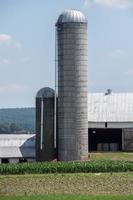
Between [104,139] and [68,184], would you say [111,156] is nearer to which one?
[104,139]

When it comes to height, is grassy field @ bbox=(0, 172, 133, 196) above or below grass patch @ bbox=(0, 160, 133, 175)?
below

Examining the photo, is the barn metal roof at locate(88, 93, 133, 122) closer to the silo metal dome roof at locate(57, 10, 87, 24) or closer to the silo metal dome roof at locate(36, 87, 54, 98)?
the silo metal dome roof at locate(36, 87, 54, 98)

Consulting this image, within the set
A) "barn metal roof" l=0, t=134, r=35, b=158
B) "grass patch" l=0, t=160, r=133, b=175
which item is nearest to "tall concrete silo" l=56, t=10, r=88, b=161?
"barn metal roof" l=0, t=134, r=35, b=158

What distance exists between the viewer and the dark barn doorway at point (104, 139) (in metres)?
55.1

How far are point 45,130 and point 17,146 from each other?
4750 millimetres

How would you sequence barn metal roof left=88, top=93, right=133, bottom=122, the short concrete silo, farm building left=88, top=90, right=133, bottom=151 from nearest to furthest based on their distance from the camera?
the short concrete silo, farm building left=88, top=90, right=133, bottom=151, barn metal roof left=88, top=93, right=133, bottom=122

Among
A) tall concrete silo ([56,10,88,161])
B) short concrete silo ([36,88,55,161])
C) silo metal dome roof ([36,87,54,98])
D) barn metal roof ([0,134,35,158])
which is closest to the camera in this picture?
tall concrete silo ([56,10,88,161])

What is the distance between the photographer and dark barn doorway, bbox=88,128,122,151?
55.1m

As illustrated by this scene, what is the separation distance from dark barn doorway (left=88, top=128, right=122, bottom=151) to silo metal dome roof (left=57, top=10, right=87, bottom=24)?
1163cm

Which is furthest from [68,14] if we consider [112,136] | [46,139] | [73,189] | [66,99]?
[73,189]

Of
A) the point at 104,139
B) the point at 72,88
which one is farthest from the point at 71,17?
the point at 104,139

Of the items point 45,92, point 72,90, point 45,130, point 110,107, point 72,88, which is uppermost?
point 72,88

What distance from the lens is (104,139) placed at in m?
55.7

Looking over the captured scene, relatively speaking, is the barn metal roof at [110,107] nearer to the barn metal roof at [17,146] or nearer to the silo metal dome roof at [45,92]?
the barn metal roof at [17,146]
